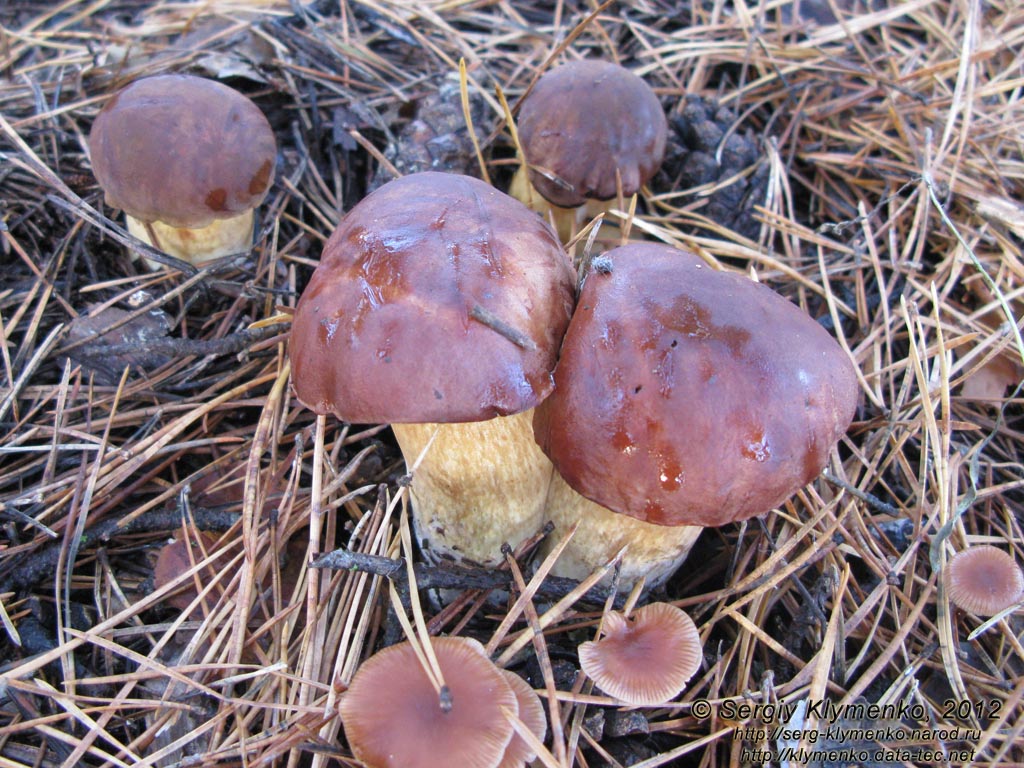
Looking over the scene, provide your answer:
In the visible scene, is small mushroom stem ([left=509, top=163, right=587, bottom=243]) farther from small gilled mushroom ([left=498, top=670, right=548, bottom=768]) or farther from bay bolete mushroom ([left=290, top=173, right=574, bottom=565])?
Answer: small gilled mushroom ([left=498, top=670, right=548, bottom=768])

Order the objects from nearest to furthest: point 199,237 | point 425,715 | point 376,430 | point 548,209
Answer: point 425,715, point 376,430, point 199,237, point 548,209

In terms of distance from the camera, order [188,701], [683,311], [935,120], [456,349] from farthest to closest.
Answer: [935,120] → [188,701] → [683,311] → [456,349]

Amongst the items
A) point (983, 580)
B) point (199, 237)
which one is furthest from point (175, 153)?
point (983, 580)

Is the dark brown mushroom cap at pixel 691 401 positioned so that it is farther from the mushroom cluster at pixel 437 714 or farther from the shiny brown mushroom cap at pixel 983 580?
the shiny brown mushroom cap at pixel 983 580

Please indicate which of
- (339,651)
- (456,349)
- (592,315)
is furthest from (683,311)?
(339,651)

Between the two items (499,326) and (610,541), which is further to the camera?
(610,541)

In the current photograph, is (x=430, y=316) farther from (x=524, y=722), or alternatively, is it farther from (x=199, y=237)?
(x=199, y=237)

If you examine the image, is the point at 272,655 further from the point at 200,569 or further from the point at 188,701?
the point at 200,569
